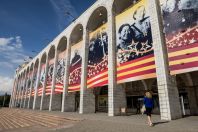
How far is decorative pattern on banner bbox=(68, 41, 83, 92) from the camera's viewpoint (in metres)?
21.6

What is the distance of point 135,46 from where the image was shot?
13758mm

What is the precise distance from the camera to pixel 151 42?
12.5 metres

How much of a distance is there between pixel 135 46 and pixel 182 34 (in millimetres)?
3886

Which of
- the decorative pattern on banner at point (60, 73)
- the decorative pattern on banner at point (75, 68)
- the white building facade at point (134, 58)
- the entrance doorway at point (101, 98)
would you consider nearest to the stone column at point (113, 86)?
the white building facade at point (134, 58)

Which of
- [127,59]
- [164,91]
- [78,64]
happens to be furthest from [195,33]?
[78,64]

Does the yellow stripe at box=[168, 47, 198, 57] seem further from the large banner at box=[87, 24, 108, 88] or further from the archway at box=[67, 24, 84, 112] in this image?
the archway at box=[67, 24, 84, 112]

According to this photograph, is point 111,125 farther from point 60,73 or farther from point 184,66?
point 60,73

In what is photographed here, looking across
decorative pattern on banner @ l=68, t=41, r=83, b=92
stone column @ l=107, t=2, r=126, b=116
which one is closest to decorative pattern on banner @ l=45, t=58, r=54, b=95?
decorative pattern on banner @ l=68, t=41, r=83, b=92

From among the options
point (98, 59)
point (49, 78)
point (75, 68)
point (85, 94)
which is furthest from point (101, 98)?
point (49, 78)

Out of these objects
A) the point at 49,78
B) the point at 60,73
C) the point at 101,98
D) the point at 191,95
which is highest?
the point at 60,73

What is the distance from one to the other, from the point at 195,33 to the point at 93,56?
1123cm

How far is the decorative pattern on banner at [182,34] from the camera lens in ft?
33.2

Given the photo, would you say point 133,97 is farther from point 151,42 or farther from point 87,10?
point 87,10

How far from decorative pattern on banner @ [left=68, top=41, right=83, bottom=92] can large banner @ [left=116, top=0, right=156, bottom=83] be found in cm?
755
